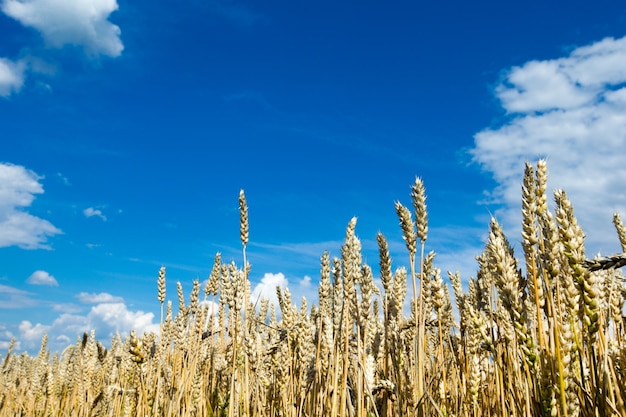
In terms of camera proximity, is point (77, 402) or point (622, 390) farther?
point (77, 402)

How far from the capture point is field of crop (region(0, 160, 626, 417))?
186 centimetres

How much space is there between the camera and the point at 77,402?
6219 millimetres

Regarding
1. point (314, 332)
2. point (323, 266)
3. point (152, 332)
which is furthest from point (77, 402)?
point (323, 266)

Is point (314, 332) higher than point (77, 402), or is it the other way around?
point (314, 332)

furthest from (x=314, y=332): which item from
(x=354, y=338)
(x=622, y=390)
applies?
(x=622, y=390)

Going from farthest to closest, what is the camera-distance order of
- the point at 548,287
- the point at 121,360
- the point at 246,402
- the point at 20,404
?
the point at 20,404, the point at 121,360, the point at 246,402, the point at 548,287

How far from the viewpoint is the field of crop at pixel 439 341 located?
6.09 feet

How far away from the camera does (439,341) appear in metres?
3.54

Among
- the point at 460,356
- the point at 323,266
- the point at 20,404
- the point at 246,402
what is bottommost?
the point at 20,404

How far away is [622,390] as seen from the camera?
7.00ft

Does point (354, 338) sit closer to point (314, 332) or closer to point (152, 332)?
point (314, 332)

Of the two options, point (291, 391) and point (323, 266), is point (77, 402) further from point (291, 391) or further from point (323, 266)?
point (323, 266)

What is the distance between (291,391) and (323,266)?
3.36 feet

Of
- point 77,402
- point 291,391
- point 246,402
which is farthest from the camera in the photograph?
point 77,402
